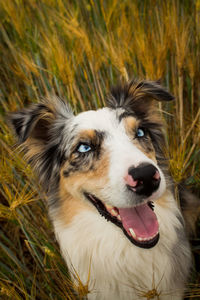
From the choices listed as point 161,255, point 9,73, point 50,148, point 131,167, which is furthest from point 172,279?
point 9,73

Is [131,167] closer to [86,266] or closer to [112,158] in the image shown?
[112,158]

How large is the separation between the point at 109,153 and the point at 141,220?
501mm

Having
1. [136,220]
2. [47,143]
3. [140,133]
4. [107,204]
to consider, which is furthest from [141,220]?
[47,143]

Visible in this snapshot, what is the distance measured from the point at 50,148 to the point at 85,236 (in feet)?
2.53

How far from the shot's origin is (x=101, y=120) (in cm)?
201

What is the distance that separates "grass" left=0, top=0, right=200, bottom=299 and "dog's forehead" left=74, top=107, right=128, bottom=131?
48cm

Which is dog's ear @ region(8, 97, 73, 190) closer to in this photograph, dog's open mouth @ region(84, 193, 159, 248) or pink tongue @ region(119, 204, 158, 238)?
dog's open mouth @ region(84, 193, 159, 248)

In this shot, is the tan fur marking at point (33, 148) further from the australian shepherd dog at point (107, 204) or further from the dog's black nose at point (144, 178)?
the dog's black nose at point (144, 178)

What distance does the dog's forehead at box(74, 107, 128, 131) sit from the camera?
77.9 inches

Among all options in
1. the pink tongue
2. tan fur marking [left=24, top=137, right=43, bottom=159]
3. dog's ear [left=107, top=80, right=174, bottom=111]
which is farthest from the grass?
the pink tongue

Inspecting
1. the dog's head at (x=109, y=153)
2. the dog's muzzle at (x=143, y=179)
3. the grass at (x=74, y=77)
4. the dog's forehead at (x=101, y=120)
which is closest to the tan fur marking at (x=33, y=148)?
the dog's head at (x=109, y=153)

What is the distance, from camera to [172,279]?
206cm

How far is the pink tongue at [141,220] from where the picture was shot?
70.0 inches

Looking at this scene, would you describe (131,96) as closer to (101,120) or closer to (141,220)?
(101,120)
